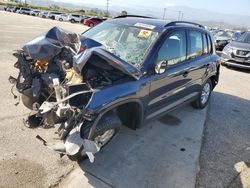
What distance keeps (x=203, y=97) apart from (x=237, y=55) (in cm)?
652

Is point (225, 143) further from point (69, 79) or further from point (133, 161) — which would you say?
point (69, 79)

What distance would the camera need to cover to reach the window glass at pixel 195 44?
5.11 m

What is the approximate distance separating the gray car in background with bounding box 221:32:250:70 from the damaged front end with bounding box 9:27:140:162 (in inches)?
373

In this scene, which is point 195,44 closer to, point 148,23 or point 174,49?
point 174,49

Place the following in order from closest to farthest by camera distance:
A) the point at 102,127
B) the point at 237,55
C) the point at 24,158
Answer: the point at 102,127
the point at 24,158
the point at 237,55

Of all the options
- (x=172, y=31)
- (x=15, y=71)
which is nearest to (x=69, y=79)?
(x=172, y=31)

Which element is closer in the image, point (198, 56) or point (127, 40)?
point (127, 40)

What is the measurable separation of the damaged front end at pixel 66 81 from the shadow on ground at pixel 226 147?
1.77 m

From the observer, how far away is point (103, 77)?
11.6 feet

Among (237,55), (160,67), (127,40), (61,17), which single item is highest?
(127,40)

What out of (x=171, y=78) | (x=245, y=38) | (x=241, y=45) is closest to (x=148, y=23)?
(x=171, y=78)

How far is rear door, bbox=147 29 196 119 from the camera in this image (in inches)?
164

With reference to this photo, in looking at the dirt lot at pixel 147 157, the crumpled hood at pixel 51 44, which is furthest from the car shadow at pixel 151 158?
the crumpled hood at pixel 51 44

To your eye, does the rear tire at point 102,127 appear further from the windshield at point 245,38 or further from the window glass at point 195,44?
the windshield at point 245,38
